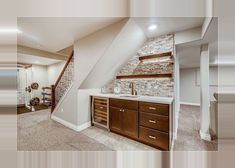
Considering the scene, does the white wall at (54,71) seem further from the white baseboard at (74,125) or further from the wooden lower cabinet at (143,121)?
the wooden lower cabinet at (143,121)

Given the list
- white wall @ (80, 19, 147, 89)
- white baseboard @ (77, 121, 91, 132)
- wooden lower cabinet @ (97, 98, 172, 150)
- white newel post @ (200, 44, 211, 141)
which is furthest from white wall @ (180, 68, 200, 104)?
white baseboard @ (77, 121, 91, 132)

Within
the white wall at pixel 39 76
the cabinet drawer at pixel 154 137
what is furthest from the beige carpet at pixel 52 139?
the white wall at pixel 39 76

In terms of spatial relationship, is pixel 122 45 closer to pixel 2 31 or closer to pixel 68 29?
pixel 68 29

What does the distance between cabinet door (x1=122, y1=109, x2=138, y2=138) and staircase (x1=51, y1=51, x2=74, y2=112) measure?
168 cm

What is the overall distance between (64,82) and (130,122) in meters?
2.26

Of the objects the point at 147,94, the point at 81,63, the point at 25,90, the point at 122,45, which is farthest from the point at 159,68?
the point at 25,90

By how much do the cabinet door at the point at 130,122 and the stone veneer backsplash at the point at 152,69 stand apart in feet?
1.94

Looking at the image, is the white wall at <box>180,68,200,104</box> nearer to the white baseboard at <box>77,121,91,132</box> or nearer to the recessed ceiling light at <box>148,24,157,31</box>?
the recessed ceiling light at <box>148,24,157,31</box>

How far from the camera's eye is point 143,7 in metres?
1.39

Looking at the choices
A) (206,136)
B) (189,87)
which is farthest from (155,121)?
(189,87)

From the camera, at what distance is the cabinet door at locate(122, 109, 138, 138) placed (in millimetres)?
2158

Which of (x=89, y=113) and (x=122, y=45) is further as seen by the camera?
(x=89, y=113)

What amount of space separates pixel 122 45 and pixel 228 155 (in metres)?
1.98

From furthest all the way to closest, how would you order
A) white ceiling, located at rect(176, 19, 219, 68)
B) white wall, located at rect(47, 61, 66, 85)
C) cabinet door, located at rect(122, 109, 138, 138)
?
white wall, located at rect(47, 61, 66, 85) < cabinet door, located at rect(122, 109, 138, 138) < white ceiling, located at rect(176, 19, 219, 68)
